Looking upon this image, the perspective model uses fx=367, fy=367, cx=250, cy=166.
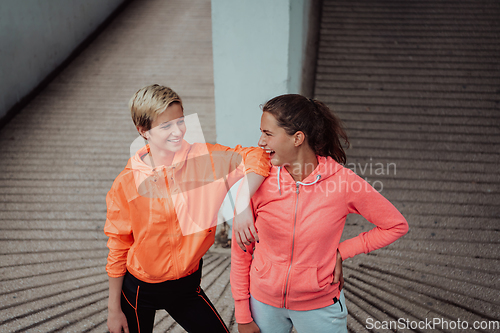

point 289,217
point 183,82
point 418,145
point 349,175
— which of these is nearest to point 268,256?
point 289,217

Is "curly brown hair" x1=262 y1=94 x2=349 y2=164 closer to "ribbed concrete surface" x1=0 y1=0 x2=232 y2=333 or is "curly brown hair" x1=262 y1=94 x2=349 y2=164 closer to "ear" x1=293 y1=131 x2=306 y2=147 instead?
"ear" x1=293 y1=131 x2=306 y2=147

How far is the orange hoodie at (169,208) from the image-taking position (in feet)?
3.95

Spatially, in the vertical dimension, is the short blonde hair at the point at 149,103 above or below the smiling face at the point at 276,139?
above

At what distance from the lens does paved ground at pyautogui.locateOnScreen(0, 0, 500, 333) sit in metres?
2.26

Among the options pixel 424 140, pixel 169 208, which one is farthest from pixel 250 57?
pixel 424 140

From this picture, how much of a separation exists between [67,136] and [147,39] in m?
2.28

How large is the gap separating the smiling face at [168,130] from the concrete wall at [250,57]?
1164 millimetres

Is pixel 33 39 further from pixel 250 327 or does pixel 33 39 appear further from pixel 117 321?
pixel 250 327

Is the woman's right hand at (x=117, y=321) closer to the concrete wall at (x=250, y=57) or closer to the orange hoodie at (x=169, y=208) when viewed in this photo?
the orange hoodie at (x=169, y=208)

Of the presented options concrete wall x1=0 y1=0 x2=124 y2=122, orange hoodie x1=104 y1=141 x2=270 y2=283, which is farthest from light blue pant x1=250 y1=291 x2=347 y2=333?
concrete wall x1=0 y1=0 x2=124 y2=122

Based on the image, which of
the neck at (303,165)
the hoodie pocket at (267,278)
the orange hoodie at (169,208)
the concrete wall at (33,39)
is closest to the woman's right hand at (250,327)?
the hoodie pocket at (267,278)

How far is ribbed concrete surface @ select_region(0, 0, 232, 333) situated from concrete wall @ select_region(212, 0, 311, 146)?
1.02 metres

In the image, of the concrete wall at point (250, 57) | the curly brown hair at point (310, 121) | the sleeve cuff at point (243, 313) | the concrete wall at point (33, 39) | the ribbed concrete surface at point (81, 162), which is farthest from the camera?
the concrete wall at point (33, 39)

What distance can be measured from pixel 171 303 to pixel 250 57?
4.89 feet
